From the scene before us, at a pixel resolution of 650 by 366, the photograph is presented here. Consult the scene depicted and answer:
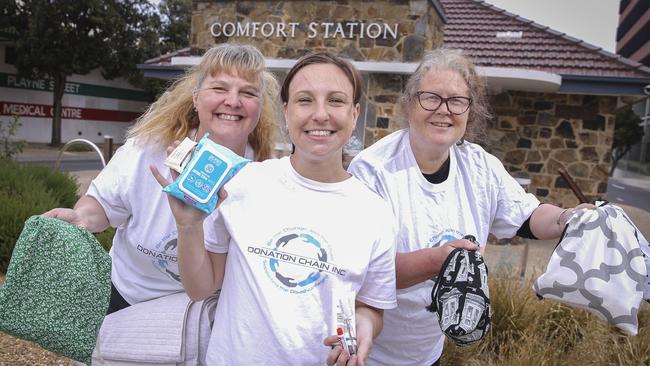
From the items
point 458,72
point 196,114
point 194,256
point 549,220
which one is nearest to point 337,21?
point 196,114

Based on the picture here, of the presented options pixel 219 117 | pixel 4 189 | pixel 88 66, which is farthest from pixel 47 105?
pixel 219 117

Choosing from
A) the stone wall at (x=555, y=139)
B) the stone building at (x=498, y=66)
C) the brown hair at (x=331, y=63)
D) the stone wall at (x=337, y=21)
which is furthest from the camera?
the stone wall at (x=555, y=139)

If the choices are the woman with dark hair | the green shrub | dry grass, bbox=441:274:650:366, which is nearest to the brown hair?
the woman with dark hair

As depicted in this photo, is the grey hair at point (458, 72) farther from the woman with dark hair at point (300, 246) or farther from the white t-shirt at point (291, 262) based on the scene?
the white t-shirt at point (291, 262)

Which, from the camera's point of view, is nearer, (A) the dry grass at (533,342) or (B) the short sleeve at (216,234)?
(B) the short sleeve at (216,234)

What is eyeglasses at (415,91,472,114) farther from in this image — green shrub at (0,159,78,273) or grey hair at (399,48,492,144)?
green shrub at (0,159,78,273)

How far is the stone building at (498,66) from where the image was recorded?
794 centimetres

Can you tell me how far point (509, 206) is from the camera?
205cm

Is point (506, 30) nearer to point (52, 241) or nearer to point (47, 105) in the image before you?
point (52, 241)

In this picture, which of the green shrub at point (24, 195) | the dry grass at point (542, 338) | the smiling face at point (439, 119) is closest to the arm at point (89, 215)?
the smiling face at point (439, 119)

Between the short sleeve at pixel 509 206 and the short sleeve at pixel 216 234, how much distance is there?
3.52ft

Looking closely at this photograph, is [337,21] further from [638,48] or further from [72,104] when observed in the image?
[638,48]

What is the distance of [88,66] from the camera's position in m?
23.4

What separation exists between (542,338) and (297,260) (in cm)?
278
